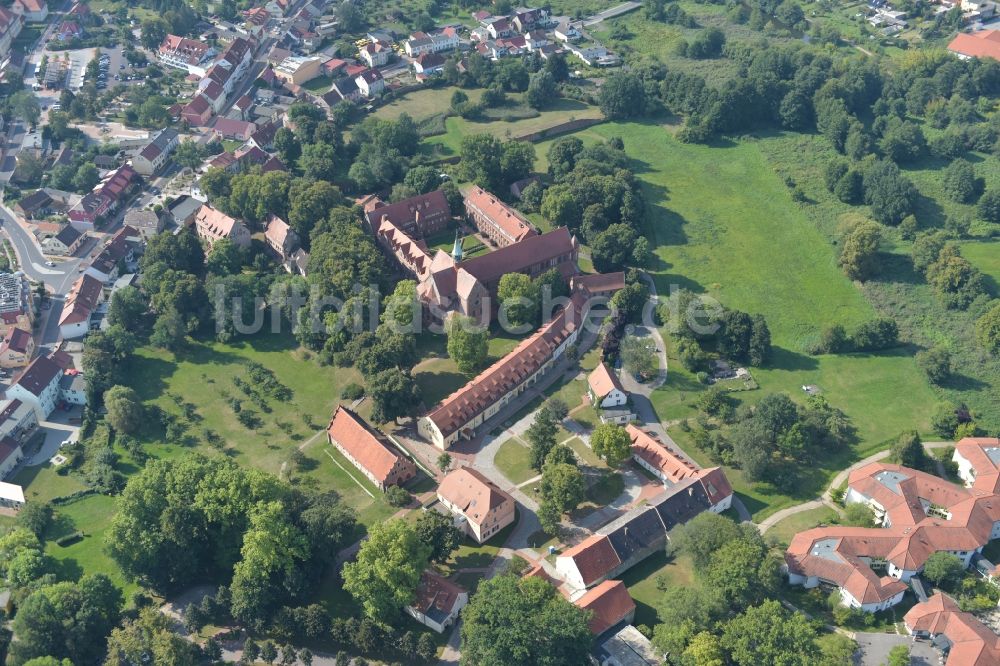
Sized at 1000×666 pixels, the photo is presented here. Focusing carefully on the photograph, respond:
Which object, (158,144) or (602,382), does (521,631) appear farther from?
(158,144)

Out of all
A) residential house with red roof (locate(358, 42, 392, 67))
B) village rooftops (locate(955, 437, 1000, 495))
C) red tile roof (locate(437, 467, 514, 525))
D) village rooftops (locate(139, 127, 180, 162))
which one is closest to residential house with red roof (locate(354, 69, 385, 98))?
residential house with red roof (locate(358, 42, 392, 67))

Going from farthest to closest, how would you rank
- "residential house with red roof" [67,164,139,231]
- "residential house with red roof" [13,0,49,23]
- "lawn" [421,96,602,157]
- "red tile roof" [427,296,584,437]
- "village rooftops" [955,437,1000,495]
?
"residential house with red roof" [13,0,49,23]
"lawn" [421,96,602,157]
"residential house with red roof" [67,164,139,231]
"red tile roof" [427,296,584,437]
"village rooftops" [955,437,1000,495]

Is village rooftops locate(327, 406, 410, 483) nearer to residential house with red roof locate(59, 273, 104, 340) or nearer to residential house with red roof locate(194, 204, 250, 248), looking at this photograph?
residential house with red roof locate(59, 273, 104, 340)

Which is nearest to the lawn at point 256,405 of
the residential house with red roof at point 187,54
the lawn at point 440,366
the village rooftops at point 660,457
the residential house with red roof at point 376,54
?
the lawn at point 440,366

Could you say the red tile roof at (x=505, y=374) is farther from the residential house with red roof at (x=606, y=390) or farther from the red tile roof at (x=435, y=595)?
the red tile roof at (x=435, y=595)

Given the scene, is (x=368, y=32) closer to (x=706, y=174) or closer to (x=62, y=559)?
(x=706, y=174)

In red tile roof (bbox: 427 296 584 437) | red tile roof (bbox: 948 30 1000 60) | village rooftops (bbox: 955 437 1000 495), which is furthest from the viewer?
red tile roof (bbox: 948 30 1000 60)
